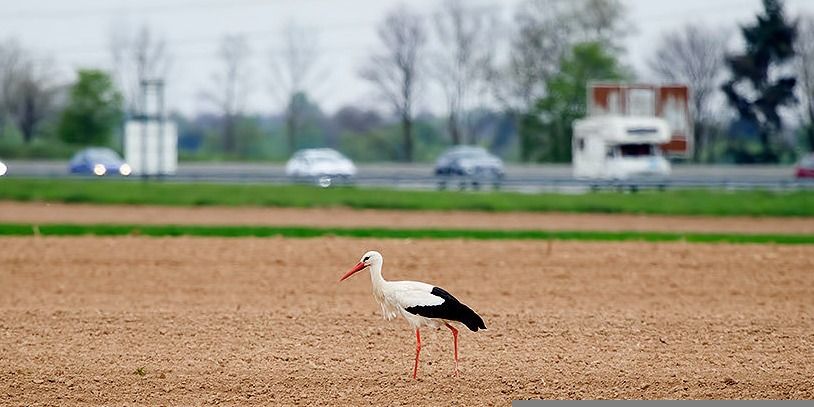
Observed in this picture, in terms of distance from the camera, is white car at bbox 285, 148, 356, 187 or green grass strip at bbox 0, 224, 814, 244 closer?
green grass strip at bbox 0, 224, 814, 244

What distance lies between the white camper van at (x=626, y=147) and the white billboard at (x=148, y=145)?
55.9 feet

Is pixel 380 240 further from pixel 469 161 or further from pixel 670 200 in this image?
pixel 469 161

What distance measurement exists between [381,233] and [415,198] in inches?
452

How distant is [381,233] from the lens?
30.5 metres

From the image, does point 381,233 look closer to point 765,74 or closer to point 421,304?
point 421,304

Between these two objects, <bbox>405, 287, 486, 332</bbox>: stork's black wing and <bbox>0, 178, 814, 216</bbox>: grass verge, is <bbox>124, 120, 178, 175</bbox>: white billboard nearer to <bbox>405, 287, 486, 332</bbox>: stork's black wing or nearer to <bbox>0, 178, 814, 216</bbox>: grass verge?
<bbox>0, 178, 814, 216</bbox>: grass verge

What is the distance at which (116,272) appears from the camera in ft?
75.5

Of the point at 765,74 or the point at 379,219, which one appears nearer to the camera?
the point at 379,219

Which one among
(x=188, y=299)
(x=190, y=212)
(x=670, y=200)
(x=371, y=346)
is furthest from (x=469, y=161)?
(x=371, y=346)

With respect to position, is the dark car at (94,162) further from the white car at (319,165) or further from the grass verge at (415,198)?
the grass verge at (415,198)

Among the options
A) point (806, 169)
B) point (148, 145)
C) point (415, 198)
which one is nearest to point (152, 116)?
point (148, 145)

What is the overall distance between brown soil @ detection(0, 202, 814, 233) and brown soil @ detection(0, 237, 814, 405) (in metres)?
7.28

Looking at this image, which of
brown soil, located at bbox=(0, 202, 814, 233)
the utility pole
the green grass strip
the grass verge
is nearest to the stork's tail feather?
the green grass strip

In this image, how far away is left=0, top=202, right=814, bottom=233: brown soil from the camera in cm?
3469
